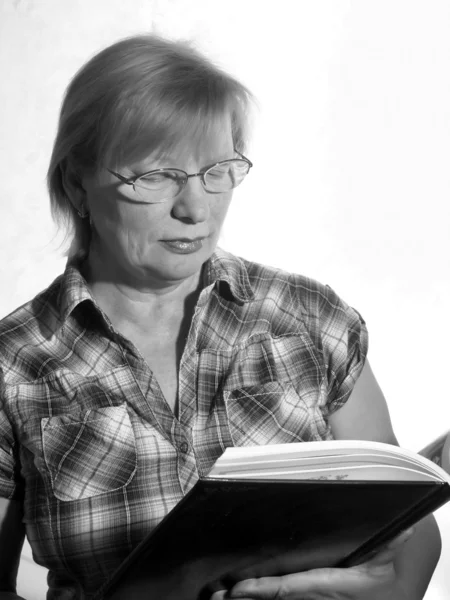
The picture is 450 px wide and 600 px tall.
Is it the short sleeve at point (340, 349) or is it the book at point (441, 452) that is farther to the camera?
the short sleeve at point (340, 349)

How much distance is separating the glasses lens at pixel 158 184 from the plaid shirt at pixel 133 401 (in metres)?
0.21

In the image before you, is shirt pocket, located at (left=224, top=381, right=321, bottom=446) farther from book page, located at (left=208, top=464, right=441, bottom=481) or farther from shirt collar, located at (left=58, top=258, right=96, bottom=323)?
book page, located at (left=208, top=464, right=441, bottom=481)

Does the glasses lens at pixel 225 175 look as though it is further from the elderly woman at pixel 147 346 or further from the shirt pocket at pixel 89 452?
the shirt pocket at pixel 89 452

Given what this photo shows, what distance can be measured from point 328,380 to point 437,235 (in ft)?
5.24

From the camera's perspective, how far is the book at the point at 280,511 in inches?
33.5

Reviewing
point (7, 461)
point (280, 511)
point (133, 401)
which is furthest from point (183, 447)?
point (280, 511)

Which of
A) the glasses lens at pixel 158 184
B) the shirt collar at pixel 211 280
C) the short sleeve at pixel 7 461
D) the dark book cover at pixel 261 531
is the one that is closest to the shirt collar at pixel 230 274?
the shirt collar at pixel 211 280

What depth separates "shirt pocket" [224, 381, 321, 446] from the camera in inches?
51.7

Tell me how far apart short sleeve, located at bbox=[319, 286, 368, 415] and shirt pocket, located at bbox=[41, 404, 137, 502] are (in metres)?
0.35

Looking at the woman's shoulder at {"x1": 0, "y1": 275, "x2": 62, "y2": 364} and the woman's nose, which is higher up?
the woman's nose

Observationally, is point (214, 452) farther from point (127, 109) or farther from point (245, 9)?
point (245, 9)

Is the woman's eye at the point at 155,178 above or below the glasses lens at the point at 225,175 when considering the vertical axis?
below

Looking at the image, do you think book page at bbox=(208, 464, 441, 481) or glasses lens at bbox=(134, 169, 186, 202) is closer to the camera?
book page at bbox=(208, 464, 441, 481)

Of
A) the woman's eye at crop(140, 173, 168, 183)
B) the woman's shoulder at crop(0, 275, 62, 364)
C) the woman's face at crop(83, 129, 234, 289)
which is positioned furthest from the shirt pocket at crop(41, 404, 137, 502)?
the woman's eye at crop(140, 173, 168, 183)
